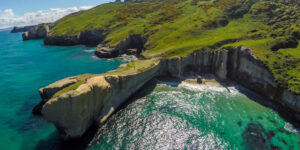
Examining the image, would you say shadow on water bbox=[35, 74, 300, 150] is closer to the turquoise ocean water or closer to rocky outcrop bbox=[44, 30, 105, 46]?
the turquoise ocean water

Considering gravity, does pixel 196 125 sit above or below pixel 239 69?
below

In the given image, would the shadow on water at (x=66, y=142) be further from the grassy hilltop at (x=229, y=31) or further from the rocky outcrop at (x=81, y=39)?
the rocky outcrop at (x=81, y=39)

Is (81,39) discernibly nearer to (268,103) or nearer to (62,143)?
(62,143)

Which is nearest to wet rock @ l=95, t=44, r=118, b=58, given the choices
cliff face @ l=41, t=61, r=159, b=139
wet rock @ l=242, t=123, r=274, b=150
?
cliff face @ l=41, t=61, r=159, b=139

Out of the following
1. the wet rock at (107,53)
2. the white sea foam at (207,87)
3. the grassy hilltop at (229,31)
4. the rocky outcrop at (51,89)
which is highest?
the grassy hilltop at (229,31)

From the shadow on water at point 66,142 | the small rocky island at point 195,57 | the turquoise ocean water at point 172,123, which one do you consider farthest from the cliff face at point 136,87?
the turquoise ocean water at point 172,123

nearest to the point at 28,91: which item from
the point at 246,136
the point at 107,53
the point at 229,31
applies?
the point at 107,53

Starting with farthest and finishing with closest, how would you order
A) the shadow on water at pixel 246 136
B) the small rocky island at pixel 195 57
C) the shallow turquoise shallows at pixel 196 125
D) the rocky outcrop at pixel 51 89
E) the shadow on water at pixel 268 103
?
the rocky outcrop at pixel 51 89 → the shadow on water at pixel 268 103 → the small rocky island at pixel 195 57 → the shallow turquoise shallows at pixel 196 125 → the shadow on water at pixel 246 136
